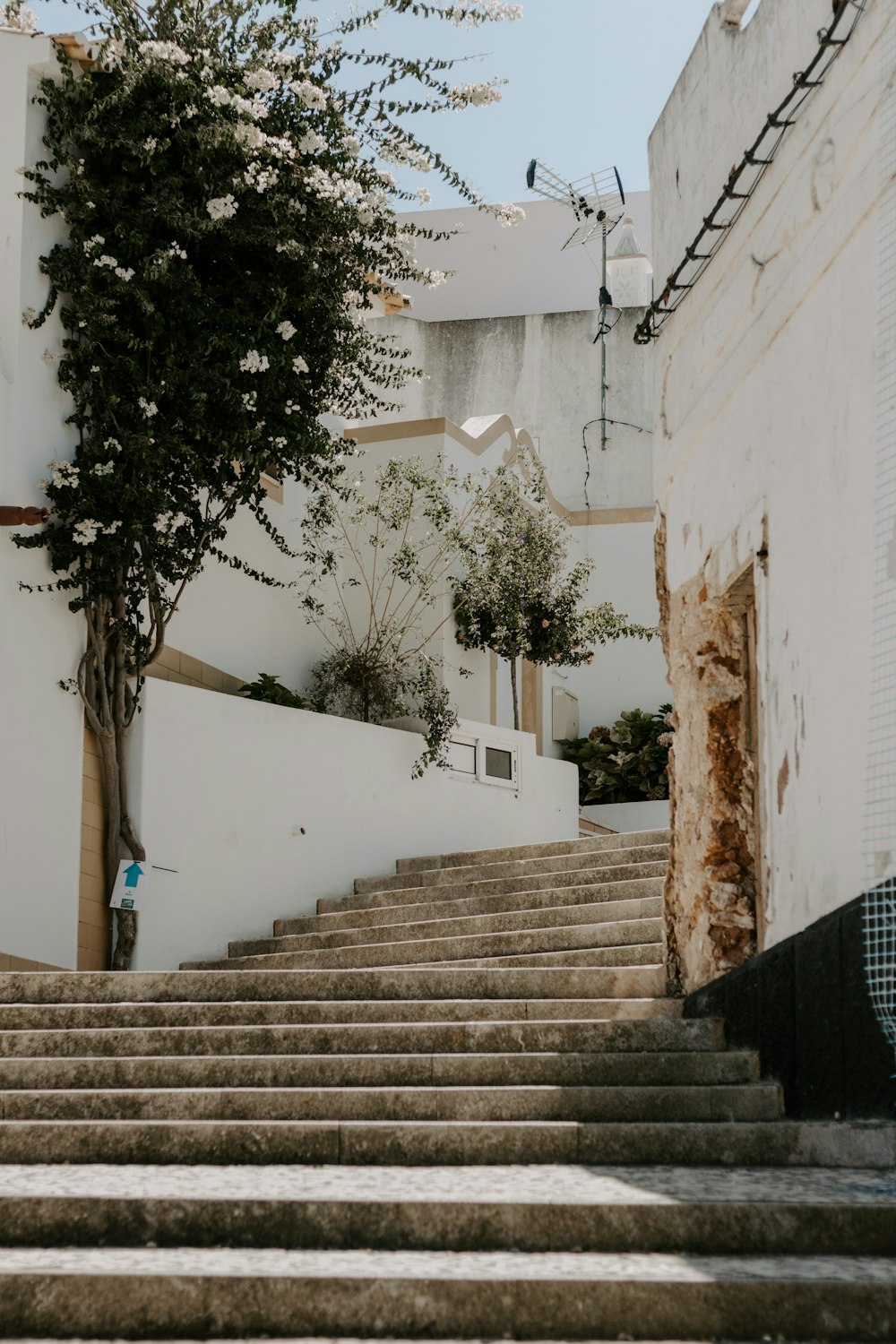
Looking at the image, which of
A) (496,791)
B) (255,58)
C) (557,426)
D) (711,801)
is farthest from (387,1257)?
(557,426)

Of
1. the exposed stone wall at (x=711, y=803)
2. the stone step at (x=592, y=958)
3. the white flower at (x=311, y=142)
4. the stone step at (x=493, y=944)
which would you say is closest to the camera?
the exposed stone wall at (x=711, y=803)

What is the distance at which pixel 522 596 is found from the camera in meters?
13.4

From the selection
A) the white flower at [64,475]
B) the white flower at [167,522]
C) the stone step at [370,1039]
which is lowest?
the stone step at [370,1039]

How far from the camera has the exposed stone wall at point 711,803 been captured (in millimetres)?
6328

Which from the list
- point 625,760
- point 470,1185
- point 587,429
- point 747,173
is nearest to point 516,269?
point 587,429

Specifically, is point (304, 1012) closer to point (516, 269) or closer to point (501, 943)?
point (501, 943)

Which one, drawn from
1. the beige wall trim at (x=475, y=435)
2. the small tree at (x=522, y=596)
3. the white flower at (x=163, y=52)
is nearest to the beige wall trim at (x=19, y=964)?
the white flower at (x=163, y=52)

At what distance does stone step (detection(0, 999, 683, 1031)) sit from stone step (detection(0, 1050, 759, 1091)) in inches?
24.0

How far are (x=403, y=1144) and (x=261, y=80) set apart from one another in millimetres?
6580

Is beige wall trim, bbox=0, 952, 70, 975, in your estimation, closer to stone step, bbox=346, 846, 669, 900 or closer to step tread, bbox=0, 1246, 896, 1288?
stone step, bbox=346, 846, 669, 900

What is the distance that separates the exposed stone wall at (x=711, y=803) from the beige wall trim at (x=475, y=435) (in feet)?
20.3

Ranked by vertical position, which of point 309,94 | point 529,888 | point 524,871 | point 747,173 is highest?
point 309,94

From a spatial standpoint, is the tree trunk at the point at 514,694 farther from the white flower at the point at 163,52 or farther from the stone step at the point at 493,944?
the white flower at the point at 163,52

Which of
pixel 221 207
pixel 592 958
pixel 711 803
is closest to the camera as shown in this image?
pixel 711 803
